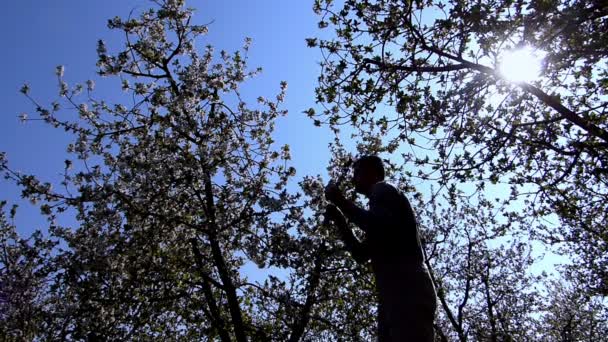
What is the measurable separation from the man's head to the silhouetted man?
0.26 m

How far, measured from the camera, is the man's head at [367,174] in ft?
13.7

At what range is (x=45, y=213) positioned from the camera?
925 centimetres

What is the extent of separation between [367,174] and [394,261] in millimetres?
916

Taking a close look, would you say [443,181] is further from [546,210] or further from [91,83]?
[91,83]

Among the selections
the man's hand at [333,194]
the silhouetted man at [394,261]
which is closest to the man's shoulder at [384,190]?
the silhouetted man at [394,261]

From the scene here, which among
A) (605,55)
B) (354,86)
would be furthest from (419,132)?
(605,55)

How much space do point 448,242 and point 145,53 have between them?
54.6 feet

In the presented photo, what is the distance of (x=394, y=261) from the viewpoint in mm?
3590

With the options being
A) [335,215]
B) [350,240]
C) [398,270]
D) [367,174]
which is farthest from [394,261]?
[367,174]

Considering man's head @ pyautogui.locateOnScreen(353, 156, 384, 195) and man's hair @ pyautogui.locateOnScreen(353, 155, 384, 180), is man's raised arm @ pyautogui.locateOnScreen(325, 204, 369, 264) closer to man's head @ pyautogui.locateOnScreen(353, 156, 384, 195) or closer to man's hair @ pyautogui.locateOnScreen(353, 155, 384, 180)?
man's head @ pyautogui.locateOnScreen(353, 156, 384, 195)

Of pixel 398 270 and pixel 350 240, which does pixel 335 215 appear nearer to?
pixel 350 240

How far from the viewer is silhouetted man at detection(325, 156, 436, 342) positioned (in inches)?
132

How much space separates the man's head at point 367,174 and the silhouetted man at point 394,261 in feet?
0.85

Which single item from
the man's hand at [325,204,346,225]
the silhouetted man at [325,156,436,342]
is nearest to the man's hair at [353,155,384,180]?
the silhouetted man at [325,156,436,342]
